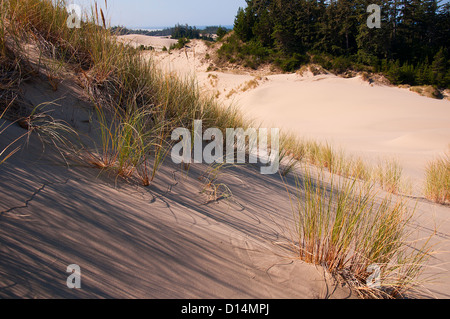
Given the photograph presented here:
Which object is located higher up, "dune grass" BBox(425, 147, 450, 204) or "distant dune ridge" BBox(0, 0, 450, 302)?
"distant dune ridge" BBox(0, 0, 450, 302)

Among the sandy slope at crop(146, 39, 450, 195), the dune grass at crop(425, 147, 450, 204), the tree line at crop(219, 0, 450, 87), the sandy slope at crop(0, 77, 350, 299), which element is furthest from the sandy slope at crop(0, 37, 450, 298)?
the tree line at crop(219, 0, 450, 87)

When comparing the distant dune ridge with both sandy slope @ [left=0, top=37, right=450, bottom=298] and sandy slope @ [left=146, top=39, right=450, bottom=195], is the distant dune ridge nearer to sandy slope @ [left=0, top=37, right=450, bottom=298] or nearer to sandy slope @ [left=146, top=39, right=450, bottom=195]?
sandy slope @ [left=0, top=37, right=450, bottom=298]

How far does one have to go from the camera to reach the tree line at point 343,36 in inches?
770

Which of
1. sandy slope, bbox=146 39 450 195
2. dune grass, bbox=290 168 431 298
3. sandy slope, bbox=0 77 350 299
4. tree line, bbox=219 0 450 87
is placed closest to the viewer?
sandy slope, bbox=0 77 350 299

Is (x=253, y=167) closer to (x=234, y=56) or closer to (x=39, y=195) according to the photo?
(x=39, y=195)

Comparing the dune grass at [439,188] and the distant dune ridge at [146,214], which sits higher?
the distant dune ridge at [146,214]

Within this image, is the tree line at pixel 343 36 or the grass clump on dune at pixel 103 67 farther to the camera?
the tree line at pixel 343 36

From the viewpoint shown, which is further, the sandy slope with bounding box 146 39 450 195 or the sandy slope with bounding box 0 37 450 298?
the sandy slope with bounding box 146 39 450 195

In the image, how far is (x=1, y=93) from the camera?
221cm

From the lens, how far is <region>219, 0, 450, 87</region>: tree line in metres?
19.5

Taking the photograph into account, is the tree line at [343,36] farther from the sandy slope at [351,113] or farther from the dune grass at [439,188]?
the dune grass at [439,188]

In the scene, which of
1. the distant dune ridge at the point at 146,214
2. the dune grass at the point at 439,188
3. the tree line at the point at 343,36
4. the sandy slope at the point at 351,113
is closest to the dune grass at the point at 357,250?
the distant dune ridge at the point at 146,214
